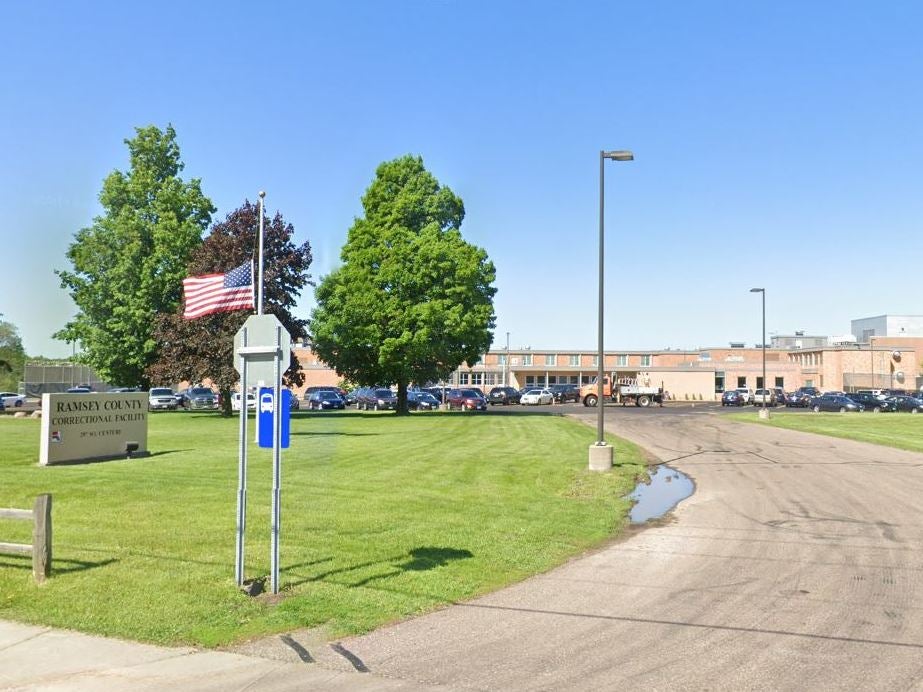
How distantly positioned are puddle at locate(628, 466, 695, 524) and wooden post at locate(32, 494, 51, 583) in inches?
339

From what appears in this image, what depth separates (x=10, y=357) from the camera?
355 ft

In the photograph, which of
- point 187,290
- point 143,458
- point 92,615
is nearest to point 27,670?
point 92,615

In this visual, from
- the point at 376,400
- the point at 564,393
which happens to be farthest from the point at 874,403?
the point at 376,400

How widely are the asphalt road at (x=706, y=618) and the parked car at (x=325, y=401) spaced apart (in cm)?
4177

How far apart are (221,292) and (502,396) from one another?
56.7 meters

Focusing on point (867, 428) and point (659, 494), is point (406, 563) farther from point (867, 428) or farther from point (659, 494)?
point (867, 428)

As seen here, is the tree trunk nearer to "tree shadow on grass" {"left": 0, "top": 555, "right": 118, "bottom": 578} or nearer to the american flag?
the american flag

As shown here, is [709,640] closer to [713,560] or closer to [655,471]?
[713,560]

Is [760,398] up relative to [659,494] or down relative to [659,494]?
up

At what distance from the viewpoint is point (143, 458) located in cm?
2102

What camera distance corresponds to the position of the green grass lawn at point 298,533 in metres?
7.64

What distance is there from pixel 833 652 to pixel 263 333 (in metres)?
6.03

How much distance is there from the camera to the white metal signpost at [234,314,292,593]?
8234mm

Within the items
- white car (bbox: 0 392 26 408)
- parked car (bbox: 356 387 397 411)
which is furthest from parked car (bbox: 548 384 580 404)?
white car (bbox: 0 392 26 408)
